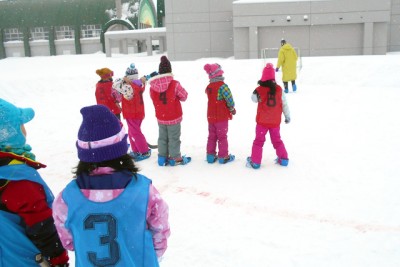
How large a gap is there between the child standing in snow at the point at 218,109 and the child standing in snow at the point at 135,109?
4.28 feet

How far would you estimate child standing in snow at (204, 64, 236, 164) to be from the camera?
6566 mm

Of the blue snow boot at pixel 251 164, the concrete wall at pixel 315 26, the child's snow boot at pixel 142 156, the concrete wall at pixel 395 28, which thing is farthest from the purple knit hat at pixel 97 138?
the concrete wall at pixel 395 28

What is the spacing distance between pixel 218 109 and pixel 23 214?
467 cm

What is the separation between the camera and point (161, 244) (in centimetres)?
230

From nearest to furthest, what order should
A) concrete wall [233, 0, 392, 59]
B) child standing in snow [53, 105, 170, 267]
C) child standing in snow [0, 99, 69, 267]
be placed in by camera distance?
child standing in snow [53, 105, 170, 267]
child standing in snow [0, 99, 69, 267]
concrete wall [233, 0, 392, 59]

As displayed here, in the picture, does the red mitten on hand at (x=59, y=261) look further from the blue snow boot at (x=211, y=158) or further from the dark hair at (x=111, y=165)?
the blue snow boot at (x=211, y=158)

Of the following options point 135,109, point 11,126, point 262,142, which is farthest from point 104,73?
point 11,126

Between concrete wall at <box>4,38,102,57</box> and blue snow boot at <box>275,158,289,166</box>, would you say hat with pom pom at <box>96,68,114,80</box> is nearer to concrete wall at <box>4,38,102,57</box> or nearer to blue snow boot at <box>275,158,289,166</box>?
blue snow boot at <box>275,158,289,166</box>

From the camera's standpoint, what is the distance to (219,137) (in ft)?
22.4

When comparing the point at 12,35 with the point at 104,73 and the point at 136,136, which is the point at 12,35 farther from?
the point at 136,136

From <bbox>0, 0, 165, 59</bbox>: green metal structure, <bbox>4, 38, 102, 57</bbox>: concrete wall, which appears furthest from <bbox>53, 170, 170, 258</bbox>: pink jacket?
<bbox>0, 0, 165, 59</bbox>: green metal structure

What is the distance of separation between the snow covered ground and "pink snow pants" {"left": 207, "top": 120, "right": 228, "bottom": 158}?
0.28 metres

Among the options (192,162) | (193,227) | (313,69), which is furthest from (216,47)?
(193,227)

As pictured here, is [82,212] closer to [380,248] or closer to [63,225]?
[63,225]
